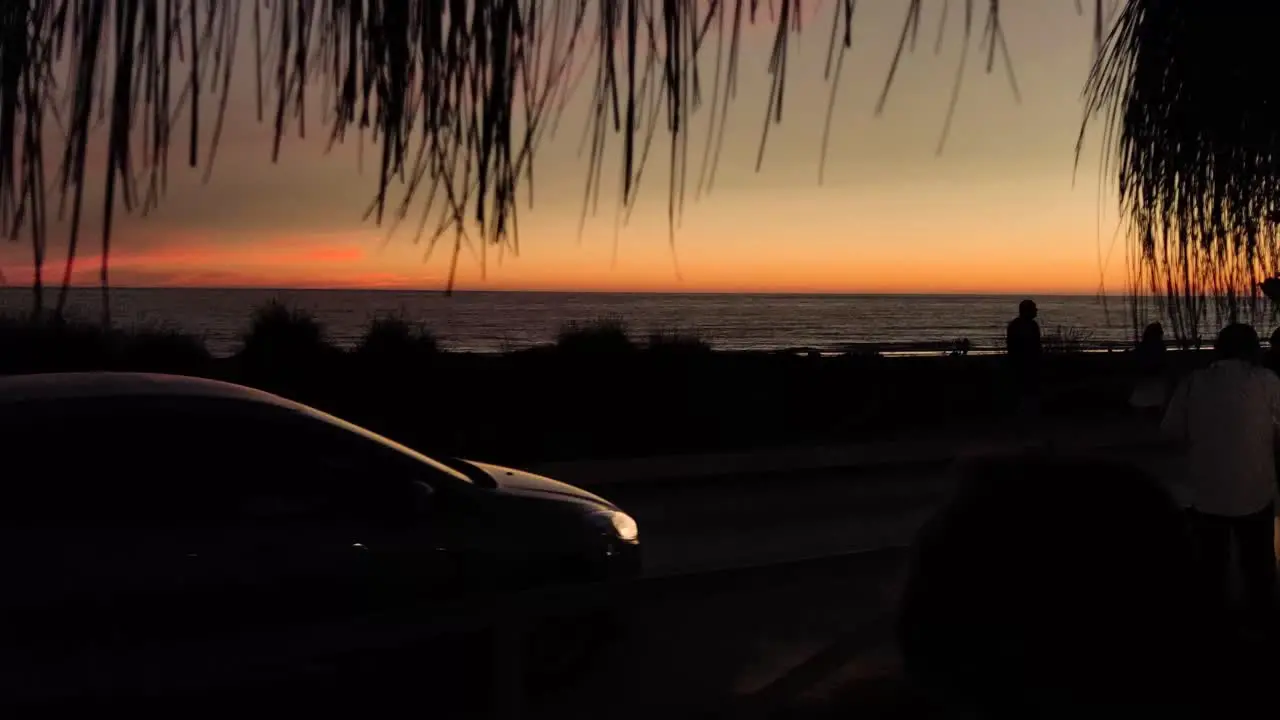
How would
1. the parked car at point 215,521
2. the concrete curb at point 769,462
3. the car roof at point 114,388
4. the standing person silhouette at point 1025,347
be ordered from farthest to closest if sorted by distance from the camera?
the standing person silhouette at point 1025,347, the concrete curb at point 769,462, the car roof at point 114,388, the parked car at point 215,521

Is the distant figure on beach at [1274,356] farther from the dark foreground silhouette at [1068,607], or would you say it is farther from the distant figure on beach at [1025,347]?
the distant figure on beach at [1025,347]

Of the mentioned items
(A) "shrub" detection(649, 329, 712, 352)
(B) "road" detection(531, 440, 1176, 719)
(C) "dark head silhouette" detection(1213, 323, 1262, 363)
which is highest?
(C) "dark head silhouette" detection(1213, 323, 1262, 363)

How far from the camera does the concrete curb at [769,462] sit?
40.1 feet

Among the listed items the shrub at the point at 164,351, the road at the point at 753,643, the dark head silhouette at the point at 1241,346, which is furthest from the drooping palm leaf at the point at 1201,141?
the shrub at the point at 164,351

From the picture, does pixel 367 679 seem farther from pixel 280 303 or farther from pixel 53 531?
pixel 280 303

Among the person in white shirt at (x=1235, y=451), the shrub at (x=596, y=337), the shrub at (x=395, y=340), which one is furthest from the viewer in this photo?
the shrub at (x=596, y=337)

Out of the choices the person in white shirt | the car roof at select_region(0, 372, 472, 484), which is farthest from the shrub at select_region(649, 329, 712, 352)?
the car roof at select_region(0, 372, 472, 484)

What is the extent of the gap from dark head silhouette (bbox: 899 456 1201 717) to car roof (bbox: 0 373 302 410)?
4.15 metres

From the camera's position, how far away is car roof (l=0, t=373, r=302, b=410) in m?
4.56

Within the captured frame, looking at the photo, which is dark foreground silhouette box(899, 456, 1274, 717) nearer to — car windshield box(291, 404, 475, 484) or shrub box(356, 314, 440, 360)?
car windshield box(291, 404, 475, 484)

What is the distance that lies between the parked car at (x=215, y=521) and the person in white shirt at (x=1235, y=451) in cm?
284

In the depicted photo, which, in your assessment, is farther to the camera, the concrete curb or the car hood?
the concrete curb

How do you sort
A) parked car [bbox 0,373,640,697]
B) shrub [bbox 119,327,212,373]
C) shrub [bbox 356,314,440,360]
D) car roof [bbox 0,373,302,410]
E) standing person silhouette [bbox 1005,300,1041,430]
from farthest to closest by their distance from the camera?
1. shrub [bbox 356,314,440,360]
2. shrub [bbox 119,327,212,373]
3. standing person silhouette [bbox 1005,300,1041,430]
4. car roof [bbox 0,373,302,410]
5. parked car [bbox 0,373,640,697]

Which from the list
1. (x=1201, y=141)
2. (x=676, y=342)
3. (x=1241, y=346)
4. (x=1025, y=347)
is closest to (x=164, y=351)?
(x=676, y=342)
